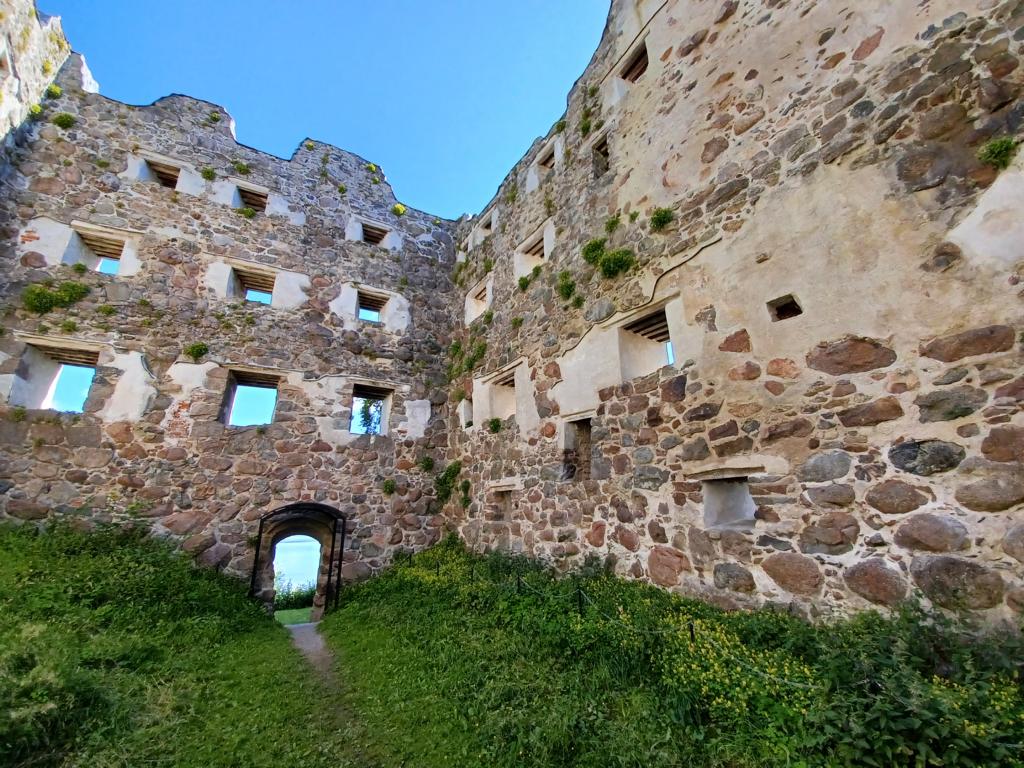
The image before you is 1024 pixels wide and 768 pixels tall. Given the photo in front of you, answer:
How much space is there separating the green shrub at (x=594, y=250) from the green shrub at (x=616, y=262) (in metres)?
0.29

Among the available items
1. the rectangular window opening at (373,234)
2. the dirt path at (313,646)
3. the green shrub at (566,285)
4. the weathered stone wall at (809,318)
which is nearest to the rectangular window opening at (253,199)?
the rectangular window opening at (373,234)

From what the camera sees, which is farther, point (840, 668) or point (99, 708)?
point (99, 708)

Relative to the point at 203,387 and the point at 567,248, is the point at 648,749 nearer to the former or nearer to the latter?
the point at 567,248

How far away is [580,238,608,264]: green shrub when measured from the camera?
752 centimetres

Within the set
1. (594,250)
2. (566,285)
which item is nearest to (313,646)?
(566,285)

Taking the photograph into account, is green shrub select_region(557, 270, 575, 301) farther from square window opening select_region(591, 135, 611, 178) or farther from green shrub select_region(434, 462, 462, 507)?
green shrub select_region(434, 462, 462, 507)

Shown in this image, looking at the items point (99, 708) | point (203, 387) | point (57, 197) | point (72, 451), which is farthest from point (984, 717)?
point (57, 197)

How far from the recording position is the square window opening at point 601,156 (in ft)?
27.3

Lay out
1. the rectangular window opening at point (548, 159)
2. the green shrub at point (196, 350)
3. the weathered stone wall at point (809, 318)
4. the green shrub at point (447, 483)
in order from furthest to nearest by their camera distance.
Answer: the green shrub at point (447, 483), the rectangular window opening at point (548, 159), the green shrub at point (196, 350), the weathered stone wall at point (809, 318)

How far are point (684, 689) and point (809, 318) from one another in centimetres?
383

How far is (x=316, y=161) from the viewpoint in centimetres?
1209

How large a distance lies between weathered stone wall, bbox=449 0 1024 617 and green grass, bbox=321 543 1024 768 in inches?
24.3

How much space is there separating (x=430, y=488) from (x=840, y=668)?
28.9ft

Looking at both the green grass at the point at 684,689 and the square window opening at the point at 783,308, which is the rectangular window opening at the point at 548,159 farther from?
the green grass at the point at 684,689
